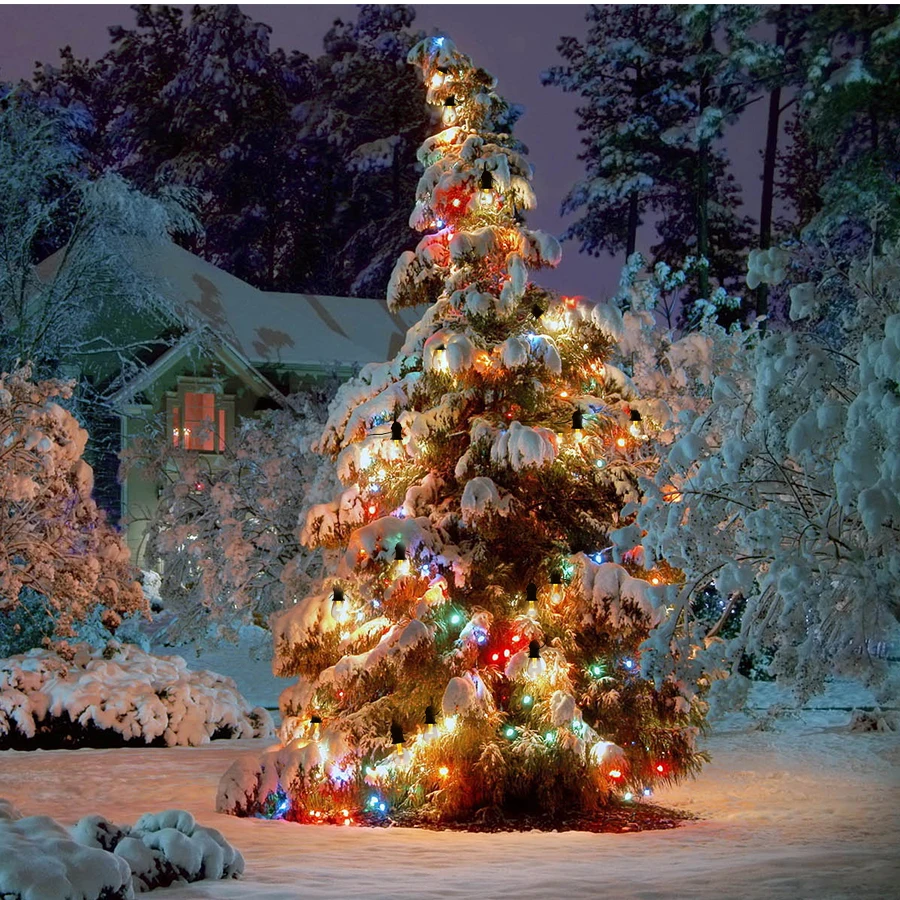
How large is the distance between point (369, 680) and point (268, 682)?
45.6 ft

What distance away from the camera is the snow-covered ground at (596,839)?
23.8 ft

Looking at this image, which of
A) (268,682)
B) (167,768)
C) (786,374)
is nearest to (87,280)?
(268,682)

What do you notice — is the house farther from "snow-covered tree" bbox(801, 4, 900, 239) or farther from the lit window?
"snow-covered tree" bbox(801, 4, 900, 239)

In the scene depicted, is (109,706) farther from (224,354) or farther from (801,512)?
(224,354)

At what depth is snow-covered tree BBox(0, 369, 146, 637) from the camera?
1684cm

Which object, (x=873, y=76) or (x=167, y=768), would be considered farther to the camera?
(x=873, y=76)

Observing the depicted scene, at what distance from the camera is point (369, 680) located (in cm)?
1066

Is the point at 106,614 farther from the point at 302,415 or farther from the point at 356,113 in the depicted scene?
the point at 356,113

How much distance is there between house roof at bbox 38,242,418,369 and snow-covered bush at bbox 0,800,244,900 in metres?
24.0

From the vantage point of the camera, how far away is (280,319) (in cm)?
3416

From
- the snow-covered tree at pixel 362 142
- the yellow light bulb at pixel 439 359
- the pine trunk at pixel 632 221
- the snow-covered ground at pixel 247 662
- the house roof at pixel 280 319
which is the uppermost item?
the snow-covered tree at pixel 362 142

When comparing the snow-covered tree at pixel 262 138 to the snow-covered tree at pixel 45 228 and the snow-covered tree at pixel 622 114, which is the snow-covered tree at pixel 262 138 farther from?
the snow-covered tree at pixel 45 228

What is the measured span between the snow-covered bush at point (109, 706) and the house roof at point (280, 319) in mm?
14607

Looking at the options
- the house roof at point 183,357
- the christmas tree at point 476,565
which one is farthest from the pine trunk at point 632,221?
the christmas tree at point 476,565
